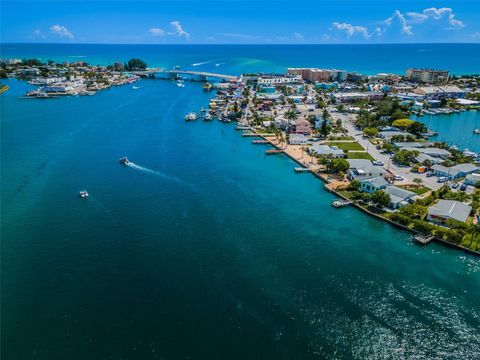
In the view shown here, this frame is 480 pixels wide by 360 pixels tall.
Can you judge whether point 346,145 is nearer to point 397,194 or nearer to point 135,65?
point 397,194

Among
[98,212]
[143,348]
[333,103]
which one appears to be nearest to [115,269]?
[143,348]

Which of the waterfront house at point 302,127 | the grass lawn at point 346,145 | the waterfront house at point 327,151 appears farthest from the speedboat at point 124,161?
the grass lawn at point 346,145

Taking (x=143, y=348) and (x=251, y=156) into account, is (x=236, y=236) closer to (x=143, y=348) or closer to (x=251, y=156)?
(x=143, y=348)

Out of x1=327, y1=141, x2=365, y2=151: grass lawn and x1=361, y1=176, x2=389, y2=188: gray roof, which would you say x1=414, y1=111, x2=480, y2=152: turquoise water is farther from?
x1=361, y1=176, x2=389, y2=188: gray roof

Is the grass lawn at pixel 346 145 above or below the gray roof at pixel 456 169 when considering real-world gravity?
above

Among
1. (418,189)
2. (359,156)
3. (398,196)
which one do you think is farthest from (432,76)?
(398,196)

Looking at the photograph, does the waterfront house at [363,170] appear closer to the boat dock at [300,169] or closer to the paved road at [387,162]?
the paved road at [387,162]
